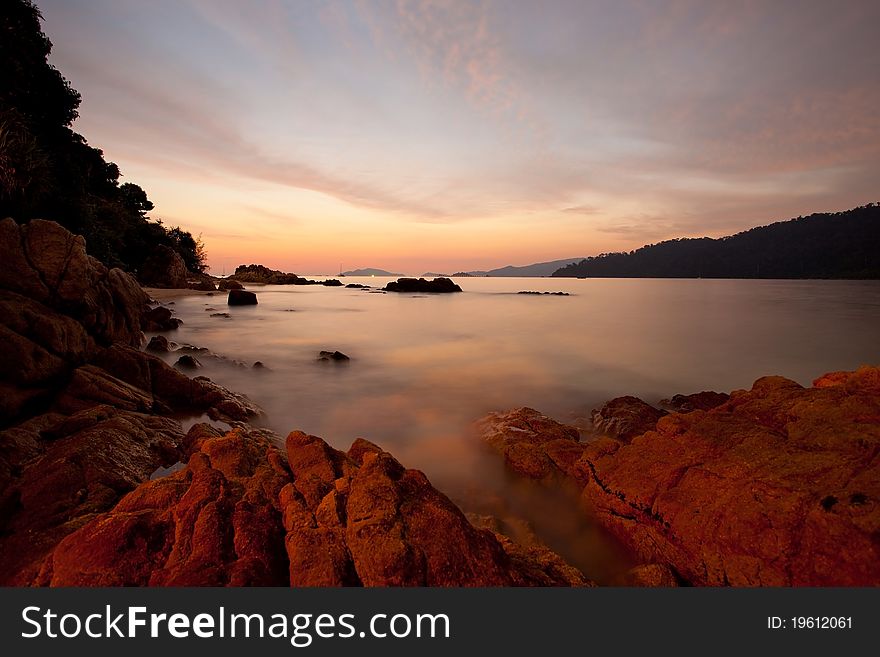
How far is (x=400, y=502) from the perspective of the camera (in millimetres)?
3699

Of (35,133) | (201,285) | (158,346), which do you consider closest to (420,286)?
(201,285)

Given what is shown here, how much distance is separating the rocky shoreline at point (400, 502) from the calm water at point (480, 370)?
99cm

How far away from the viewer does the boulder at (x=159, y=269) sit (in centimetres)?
5053

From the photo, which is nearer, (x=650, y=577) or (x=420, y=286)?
(x=650, y=577)

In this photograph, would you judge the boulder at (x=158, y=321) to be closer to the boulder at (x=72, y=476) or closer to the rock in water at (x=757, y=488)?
the boulder at (x=72, y=476)

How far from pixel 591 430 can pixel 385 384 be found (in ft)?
23.2

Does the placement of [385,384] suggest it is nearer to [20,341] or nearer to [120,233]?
[20,341]

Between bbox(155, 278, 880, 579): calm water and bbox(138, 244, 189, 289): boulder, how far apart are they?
25173 millimetres

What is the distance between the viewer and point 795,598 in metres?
3.04

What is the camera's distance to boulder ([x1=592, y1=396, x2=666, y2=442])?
7.69 m

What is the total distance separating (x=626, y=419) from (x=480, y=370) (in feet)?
26.4

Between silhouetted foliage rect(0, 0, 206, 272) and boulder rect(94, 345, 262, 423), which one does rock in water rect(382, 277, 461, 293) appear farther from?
boulder rect(94, 345, 262, 423)

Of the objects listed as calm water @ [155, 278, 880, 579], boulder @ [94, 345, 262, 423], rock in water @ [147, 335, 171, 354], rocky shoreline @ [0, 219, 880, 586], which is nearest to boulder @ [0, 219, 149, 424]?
rocky shoreline @ [0, 219, 880, 586]

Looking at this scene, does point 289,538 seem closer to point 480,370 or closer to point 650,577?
point 650,577
